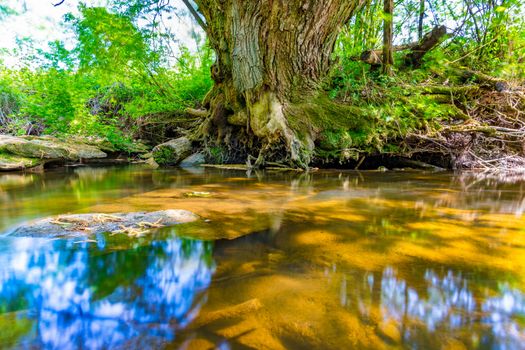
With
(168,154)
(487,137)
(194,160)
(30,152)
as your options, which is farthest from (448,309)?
(30,152)

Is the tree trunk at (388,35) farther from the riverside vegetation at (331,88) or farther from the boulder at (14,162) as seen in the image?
the boulder at (14,162)

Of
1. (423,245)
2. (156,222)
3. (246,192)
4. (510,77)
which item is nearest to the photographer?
(423,245)

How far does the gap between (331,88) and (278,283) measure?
22.8 ft

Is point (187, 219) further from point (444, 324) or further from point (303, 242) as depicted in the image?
point (444, 324)

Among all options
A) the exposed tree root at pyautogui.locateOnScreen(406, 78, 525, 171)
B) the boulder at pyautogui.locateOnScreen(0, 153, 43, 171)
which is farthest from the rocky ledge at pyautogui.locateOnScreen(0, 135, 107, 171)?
the exposed tree root at pyautogui.locateOnScreen(406, 78, 525, 171)

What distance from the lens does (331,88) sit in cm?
769

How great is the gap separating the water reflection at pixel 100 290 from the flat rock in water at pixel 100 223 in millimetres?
185

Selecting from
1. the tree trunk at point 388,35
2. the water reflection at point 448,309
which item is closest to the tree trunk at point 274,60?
the tree trunk at point 388,35

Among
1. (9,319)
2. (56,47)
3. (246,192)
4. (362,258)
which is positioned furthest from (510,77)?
(56,47)

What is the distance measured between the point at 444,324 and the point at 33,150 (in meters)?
8.93

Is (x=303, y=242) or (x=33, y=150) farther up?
(x=33, y=150)

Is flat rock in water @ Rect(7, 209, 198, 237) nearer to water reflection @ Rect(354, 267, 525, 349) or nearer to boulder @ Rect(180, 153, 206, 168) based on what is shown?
water reflection @ Rect(354, 267, 525, 349)

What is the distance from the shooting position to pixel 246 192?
4.02 meters

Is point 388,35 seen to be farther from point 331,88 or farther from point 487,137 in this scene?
point 487,137
